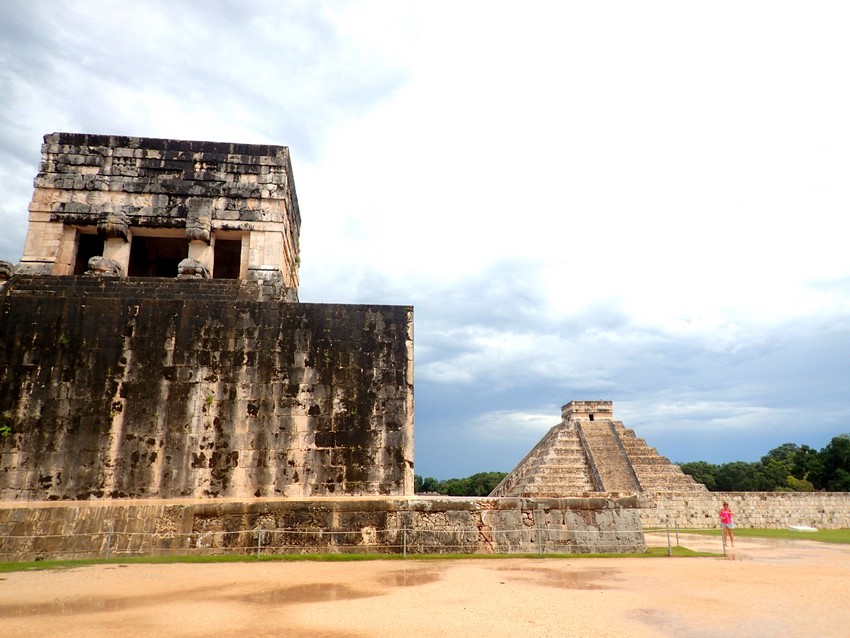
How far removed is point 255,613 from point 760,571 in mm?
6897

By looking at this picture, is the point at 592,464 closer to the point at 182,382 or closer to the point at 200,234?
the point at 200,234

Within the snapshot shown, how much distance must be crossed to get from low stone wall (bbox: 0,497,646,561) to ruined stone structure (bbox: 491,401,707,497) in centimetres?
1598

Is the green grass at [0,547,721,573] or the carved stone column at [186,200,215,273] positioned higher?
the carved stone column at [186,200,215,273]

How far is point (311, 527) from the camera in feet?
27.1

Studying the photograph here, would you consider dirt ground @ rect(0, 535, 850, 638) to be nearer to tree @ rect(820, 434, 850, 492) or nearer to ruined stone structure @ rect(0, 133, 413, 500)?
ruined stone structure @ rect(0, 133, 413, 500)

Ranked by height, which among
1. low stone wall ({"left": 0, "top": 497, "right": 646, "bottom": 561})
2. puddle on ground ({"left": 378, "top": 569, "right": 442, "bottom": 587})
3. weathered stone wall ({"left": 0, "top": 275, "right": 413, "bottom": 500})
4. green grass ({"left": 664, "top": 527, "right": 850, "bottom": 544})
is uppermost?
weathered stone wall ({"left": 0, "top": 275, "right": 413, "bottom": 500})

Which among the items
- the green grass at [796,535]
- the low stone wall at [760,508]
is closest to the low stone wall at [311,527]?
the green grass at [796,535]

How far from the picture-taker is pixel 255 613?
4684 millimetres

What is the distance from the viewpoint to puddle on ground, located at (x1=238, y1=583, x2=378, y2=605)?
5.23 m

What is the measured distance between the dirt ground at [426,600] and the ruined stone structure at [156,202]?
225 inches

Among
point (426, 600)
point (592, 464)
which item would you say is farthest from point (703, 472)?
point (426, 600)

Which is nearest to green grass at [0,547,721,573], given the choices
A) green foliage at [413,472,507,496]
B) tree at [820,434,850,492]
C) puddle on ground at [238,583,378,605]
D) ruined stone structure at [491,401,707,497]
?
puddle on ground at [238,583,378,605]

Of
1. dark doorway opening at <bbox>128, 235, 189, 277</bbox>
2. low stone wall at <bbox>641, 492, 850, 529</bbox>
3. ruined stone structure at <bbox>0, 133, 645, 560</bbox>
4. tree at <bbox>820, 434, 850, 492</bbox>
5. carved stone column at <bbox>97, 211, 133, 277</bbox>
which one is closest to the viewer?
ruined stone structure at <bbox>0, 133, 645, 560</bbox>

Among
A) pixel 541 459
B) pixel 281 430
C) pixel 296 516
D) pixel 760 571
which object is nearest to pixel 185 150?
pixel 281 430
